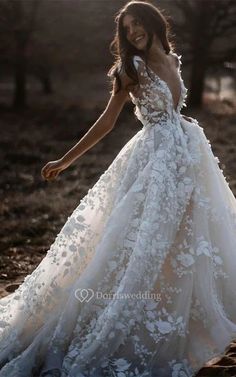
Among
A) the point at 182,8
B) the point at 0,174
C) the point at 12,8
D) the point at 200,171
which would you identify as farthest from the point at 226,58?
the point at 200,171

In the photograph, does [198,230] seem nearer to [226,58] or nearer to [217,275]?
[217,275]

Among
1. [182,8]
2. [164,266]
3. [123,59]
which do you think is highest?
[182,8]

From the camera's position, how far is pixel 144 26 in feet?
13.1

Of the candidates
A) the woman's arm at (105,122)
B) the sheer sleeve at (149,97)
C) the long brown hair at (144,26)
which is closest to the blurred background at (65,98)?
the woman's arm at (105,122)

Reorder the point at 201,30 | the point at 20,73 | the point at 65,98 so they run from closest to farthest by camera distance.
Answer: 1. the point at 201,30
2. the point at 20,73
3. the point at 65,98

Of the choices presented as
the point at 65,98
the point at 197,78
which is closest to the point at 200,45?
the point at 197,78

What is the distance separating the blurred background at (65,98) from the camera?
31.2ft

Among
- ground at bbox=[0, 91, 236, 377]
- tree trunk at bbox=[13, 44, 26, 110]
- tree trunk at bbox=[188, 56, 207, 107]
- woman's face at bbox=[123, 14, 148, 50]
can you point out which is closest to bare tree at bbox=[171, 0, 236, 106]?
tree trunk at bbox=[188, 56, 207, 107]

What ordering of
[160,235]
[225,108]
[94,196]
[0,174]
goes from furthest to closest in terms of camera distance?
[225,108]
[0,174]
[94,196]
[160,235]

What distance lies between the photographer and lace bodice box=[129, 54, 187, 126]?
406cm

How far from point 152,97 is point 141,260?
3.27ft

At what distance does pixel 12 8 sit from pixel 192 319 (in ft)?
72.1

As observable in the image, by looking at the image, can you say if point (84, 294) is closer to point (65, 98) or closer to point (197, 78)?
point (197, 78)

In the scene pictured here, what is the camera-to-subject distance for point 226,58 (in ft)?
75.0
